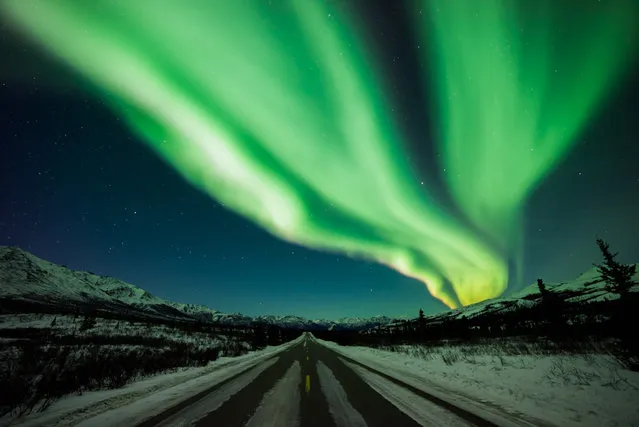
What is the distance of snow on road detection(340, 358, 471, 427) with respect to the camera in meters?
5.56

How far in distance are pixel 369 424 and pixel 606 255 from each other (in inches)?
1929

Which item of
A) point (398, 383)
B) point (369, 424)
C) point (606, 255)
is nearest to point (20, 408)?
point (369, 424)

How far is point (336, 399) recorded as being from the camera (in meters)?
7.67

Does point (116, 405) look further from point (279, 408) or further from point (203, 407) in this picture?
point (279, 408)

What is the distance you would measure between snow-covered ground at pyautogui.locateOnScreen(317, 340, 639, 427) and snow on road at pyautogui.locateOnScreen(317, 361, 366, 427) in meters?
2.07

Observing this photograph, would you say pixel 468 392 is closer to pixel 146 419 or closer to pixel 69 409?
pixel 146 419

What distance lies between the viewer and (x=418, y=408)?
6.62 metres

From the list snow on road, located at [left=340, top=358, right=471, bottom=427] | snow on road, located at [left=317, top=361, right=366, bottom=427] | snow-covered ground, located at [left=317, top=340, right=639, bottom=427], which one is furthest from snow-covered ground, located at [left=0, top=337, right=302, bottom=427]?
snow-covered ground, located at [left=317, top=340, right=639, bottom=427]

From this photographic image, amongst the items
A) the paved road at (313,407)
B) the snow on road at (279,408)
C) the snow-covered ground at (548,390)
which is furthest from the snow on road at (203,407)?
the snow-covered ground at (548,390)

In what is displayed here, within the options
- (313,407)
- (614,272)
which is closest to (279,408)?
(313,407)

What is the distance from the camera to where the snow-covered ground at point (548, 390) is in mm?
5863

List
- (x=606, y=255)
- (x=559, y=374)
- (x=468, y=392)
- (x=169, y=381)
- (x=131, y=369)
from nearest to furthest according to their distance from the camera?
(x=468, y=392) < (x=559, y=374) < (x=169, y=381) < (x=131, y=369) < (x=606, y=255)

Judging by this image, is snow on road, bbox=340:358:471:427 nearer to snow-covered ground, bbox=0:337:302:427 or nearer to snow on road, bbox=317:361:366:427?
snow on road, bbox=317:361:366:427

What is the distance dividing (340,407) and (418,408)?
1.71 m
